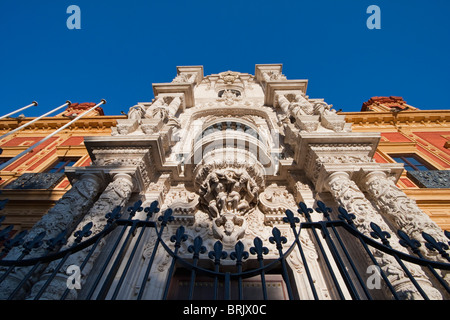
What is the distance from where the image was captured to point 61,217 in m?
4.49

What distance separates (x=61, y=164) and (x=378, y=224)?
43.6 feet

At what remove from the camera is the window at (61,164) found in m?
11.1

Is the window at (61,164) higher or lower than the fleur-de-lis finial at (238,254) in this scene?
lower

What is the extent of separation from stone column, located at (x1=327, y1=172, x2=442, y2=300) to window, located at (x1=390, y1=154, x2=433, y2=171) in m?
7.28

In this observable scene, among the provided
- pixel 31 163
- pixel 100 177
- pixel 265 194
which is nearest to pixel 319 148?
pixel 265 194

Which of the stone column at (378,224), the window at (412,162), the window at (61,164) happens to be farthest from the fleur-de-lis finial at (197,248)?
the window at (61,164)

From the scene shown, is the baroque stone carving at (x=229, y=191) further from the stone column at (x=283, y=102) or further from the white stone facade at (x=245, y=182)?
the stone column at (x=283, y=102)

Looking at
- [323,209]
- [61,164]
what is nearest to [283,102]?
[323,209]

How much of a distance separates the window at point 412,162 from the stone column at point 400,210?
6.66 metres

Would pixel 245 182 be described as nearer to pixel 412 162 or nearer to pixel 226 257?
pixel 226 257

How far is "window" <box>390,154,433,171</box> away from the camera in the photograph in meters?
10.3

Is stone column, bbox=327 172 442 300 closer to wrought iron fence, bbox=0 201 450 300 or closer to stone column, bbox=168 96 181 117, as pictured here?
wrought iron fence, bbox=0 201 450 300
